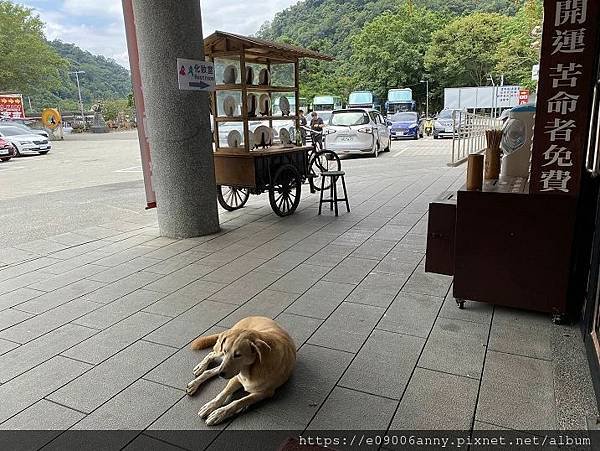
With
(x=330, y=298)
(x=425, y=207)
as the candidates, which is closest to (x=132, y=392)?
(x=330, y=298)

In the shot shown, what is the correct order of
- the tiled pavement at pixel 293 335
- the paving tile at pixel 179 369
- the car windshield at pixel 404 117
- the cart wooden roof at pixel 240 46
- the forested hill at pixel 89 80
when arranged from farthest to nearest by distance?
the forested hill at pixel 89 80 < the car windshield at pixel 404 117 < the cart wooden roof at pixel 240 46 < the paving tile at pixel 179 369 < the tiled pavement at pixel 293 335

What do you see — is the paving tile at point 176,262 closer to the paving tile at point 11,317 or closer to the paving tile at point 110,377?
the paving tile at point 11,317

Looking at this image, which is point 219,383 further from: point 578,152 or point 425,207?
point 425,207

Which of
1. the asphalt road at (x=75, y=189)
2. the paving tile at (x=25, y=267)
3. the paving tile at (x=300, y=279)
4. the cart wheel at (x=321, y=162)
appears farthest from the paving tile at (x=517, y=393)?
the asphalt road at (x=75, y=189)

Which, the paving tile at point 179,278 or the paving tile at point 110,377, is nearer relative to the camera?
the paving tile at point 110,377

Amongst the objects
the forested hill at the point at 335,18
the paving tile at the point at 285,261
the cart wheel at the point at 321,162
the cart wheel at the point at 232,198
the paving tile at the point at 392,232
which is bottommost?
the paving tile at the point at 285,261

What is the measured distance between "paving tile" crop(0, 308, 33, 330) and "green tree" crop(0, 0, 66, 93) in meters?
30.6

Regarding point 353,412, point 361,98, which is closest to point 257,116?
point 353,412

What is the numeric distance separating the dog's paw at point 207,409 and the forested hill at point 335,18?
40808mm

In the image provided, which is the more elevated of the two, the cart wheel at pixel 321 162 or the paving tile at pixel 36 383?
the cart wheel at pixel 321 162

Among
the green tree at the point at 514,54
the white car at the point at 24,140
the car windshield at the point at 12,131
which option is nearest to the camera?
the white car at the point at 24,140

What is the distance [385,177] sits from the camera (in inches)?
371

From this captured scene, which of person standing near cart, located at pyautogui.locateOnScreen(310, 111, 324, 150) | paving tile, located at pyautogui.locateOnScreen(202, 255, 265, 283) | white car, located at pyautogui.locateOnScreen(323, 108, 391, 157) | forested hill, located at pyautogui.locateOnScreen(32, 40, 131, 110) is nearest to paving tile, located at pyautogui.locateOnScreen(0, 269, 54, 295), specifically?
paving tile, located at pyautogui.locateOnScreen(202, 255, 265, 283)

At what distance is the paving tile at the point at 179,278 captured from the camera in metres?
3.64
